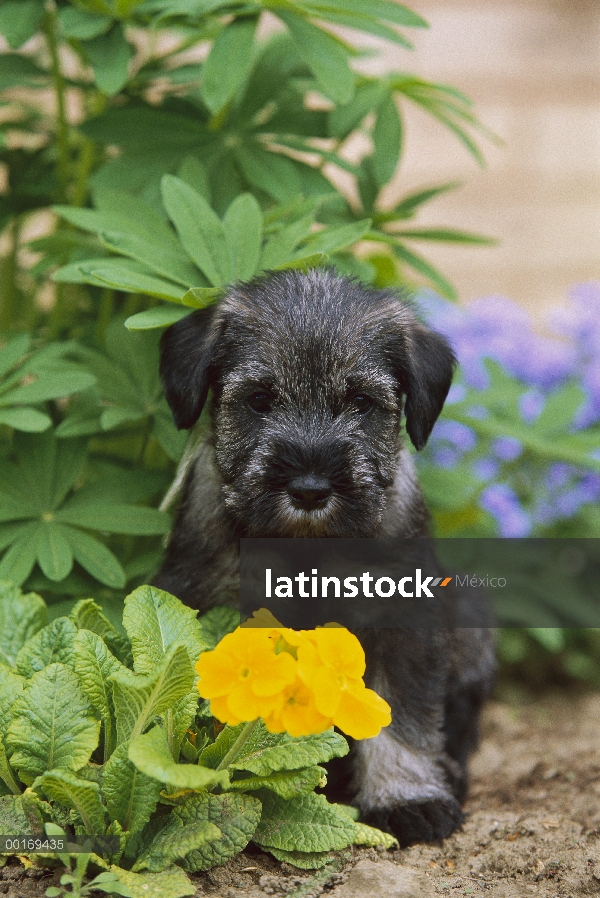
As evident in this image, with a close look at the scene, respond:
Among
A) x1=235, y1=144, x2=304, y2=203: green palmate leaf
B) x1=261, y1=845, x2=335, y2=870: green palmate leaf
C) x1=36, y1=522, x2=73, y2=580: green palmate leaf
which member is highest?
x1=235, y1=144, x2=304, y2=203: green palmate leaf

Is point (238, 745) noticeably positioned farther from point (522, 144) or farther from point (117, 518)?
point (522, 144)

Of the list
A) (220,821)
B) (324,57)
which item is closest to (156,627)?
(220,821)

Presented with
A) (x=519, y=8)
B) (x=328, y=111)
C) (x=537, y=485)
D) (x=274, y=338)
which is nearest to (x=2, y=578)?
(x=274, y=338)

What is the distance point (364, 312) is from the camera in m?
2.88

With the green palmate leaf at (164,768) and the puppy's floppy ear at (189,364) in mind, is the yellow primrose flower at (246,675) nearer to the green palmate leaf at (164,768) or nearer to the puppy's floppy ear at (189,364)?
the green palmate leaf at (164,768)

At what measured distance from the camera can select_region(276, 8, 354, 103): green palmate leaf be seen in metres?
3.25

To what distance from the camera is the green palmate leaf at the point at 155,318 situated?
113 inches

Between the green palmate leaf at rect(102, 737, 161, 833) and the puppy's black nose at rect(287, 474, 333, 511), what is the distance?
0.73m

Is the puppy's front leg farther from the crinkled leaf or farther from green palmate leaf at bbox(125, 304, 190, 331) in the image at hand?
green palmate leaf at bbox(125, 304, 190, 331)

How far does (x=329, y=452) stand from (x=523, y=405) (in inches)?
86.6

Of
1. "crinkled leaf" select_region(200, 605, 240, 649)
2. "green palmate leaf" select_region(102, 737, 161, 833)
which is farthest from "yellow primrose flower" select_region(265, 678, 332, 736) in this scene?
"crinkled leaf" select_region(200, 605, 240, 649)

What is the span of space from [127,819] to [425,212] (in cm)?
695

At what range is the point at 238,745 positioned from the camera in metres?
2.38

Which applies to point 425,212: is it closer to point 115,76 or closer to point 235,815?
point 115,76
